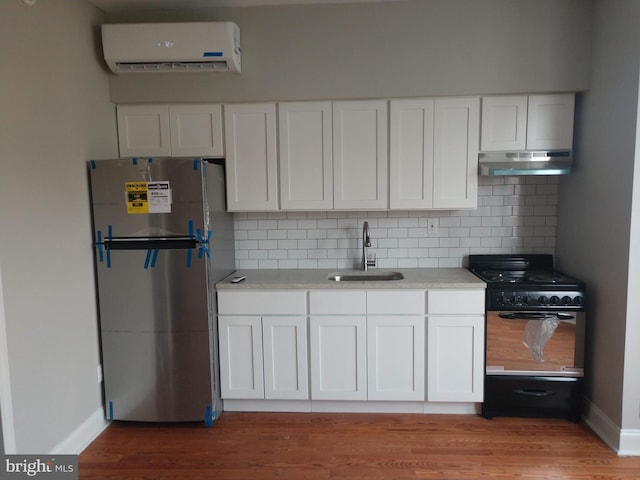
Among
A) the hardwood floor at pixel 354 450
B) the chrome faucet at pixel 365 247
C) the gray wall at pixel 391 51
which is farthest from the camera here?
the chrome faucet at pixel 365 247

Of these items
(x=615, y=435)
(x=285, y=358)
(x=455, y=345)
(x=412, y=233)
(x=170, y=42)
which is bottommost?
(x=615, y=435)

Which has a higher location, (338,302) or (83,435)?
(338,302)

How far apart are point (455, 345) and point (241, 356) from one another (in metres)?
1.39

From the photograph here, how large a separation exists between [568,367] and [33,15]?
363 cm

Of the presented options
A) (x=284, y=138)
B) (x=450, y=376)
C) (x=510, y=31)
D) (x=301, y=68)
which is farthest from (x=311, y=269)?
(x=510, y=31)

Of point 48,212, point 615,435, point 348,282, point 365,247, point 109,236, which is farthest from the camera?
point 365,247

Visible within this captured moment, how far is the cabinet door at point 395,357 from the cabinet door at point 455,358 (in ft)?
0.23

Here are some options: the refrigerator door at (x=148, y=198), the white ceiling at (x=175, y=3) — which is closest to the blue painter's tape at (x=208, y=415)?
the refrigerator door at (x=148, y=198)

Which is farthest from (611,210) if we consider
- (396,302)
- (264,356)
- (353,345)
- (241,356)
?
(241,356)

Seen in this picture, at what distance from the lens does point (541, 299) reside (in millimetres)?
2604

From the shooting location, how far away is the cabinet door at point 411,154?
2.80m

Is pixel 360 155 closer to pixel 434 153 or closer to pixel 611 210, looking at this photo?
pixel 434 153

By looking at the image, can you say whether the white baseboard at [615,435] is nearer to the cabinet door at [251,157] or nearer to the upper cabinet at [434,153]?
the upper cabinet at [434,153]

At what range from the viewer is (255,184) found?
291 cm
